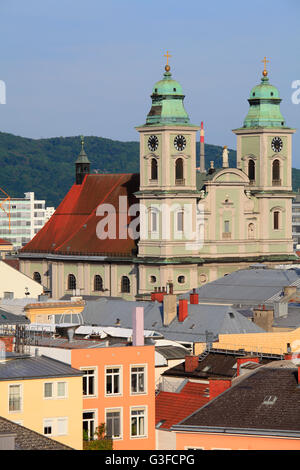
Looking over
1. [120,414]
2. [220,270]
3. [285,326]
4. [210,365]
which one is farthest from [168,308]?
[220,270]

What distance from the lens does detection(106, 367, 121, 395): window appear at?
189 ft

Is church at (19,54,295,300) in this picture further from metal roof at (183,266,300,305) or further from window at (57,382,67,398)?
window at (57,382,67,398)

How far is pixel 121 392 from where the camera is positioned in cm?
5788

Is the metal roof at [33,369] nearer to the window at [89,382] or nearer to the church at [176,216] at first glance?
the window at [89,382]

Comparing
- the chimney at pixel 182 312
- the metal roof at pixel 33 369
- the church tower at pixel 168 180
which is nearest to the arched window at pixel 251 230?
the church tower at pixel 168 180

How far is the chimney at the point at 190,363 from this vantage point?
68.7 m

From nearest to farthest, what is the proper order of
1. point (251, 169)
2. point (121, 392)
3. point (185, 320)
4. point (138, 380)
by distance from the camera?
point (121, 392) → point (138, 380) → point (185, 320) → point (251, 169)

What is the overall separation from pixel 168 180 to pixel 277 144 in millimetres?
11976

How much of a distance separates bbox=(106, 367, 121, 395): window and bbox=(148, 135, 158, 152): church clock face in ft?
245

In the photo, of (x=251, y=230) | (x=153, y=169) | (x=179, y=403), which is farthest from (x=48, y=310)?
(x=251, y=230)

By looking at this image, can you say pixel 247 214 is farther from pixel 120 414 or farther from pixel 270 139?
pixel 120 414

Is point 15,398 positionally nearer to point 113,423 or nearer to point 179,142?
point 113,423

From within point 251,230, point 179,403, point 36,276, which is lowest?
point 179,403

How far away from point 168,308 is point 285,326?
7004 mm
